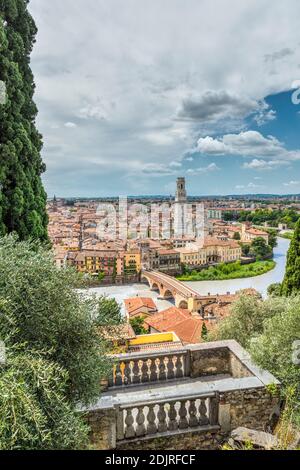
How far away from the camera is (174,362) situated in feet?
15.4

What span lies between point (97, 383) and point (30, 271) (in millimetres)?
1245

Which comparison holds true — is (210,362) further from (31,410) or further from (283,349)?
(31,410)

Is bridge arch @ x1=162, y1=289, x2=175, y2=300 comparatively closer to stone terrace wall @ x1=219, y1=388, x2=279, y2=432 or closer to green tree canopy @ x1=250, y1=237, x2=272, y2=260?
green tree canopy @ x1=250, y1=237, x2=272, y2=260

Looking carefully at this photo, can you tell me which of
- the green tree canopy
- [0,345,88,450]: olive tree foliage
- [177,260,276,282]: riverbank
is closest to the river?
[177,260,276,282]: riverbank

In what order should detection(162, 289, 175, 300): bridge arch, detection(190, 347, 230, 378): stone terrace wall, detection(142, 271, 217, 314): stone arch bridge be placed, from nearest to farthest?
detection(190, 347, 230, 378): stone terrace wall → detection(142, 271, 217, 314): stone arch bridge → detection(162, 289, 175, 300): bridge arch

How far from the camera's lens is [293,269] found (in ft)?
27.3

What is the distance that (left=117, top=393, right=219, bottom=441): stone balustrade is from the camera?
134 inches

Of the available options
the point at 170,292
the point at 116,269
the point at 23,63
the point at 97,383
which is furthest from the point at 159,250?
the point at 97,383

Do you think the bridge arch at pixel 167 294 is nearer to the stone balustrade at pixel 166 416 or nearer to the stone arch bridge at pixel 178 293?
the stone arch bridge at pixel 178 293

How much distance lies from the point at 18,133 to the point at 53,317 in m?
4.28

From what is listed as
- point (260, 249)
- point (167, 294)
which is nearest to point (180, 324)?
point (167, 294)

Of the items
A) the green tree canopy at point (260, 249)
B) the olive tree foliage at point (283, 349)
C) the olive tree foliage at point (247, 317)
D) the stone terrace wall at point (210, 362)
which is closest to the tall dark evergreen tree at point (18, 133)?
the stone terrace wall at point (210, 362)

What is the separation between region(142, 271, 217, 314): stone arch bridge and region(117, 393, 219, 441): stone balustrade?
2337 cm
